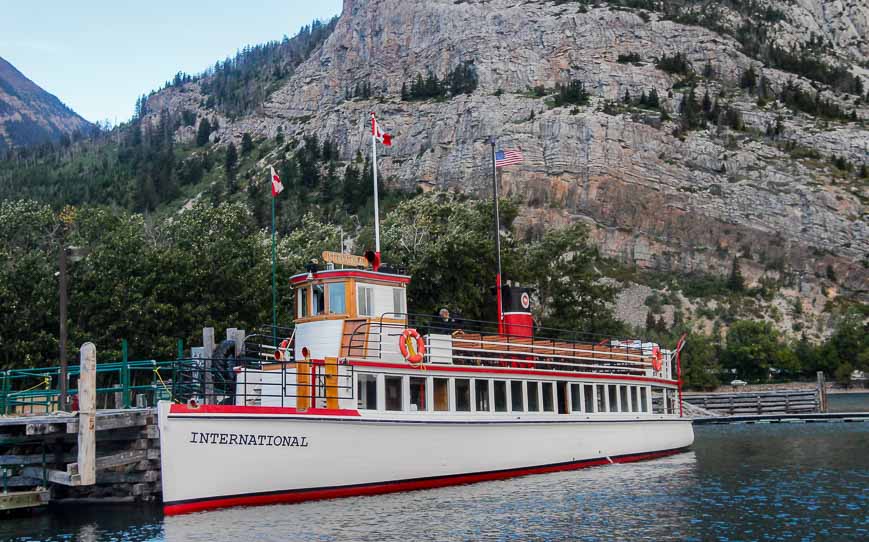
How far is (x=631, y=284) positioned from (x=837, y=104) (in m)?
55.7

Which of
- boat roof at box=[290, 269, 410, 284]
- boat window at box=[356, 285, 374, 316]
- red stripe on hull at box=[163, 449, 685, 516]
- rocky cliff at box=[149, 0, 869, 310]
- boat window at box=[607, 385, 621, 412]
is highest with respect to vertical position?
rocky cliff at box=[149, 0, 869, 310]

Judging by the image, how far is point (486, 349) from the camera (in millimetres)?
26734

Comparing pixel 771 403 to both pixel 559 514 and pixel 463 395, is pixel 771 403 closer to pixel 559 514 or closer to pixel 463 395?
pixel 463 395

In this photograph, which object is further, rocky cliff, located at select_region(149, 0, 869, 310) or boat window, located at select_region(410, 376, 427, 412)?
rocky cliff, located at select_region(149, 0, 869, 310)

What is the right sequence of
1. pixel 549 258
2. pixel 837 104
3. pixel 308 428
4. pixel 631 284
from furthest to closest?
pixel 837 104, pixel 631 284, pixel 549 258, pixel 308 428

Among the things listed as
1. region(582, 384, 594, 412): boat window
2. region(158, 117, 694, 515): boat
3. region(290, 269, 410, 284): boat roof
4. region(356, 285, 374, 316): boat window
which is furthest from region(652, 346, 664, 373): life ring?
region(356, 285, 374, 316): boat window

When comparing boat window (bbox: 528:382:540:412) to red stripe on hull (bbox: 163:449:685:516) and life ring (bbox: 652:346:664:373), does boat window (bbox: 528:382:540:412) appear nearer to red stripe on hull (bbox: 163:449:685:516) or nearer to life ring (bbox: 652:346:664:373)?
red stripe on hull (bbox: 163:449:685:516)

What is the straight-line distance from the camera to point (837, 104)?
156250mm

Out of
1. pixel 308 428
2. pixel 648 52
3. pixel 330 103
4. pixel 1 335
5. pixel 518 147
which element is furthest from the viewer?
pixel 330 103

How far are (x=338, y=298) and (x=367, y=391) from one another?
9.18 feet

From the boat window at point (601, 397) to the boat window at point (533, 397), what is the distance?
3608 millimetres

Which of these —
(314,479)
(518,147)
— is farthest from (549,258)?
(518,147)

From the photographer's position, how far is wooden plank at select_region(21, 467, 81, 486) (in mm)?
21156

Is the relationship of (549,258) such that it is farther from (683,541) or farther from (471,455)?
(683,541)
